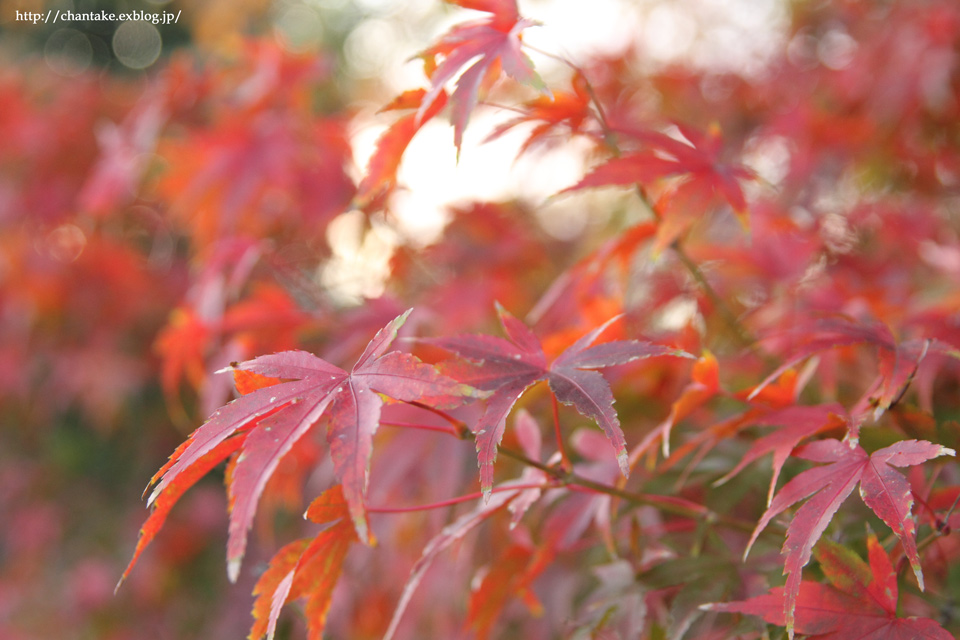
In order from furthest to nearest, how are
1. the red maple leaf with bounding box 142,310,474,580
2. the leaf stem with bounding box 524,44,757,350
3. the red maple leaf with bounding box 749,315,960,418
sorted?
the leaf stem with bounding box 524,44,757,350 < the red maple leaf with bounding box 749,315,960,418 < the red maple leaf with bounding box 142,310,474,580

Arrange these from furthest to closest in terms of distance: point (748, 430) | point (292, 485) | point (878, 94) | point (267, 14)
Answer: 1. point (267, 14)
2. point (878, 94)
3. point (292, 485)
4. point (748, 430)

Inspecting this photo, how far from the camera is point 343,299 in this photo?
1624 millimetres

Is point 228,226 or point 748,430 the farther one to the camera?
point 228,226

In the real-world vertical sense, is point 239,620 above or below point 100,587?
above

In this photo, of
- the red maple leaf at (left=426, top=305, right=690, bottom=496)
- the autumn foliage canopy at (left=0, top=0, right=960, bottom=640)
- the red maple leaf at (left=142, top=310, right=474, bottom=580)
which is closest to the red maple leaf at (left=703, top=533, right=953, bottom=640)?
the autumn foliage canopy at (left=0, top=0, right=960, bottom=640)

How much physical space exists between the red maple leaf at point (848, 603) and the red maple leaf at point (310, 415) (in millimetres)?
265

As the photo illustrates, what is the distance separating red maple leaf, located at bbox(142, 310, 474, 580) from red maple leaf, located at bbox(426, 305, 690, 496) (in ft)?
0.11

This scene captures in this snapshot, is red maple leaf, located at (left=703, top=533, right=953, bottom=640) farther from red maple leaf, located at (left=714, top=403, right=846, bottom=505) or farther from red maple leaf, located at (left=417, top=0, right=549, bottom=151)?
red maple leaf, located at (left=417, top=0, right=549, bottom=151)

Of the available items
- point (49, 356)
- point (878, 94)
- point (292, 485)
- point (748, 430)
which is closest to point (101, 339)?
point (49, 356)

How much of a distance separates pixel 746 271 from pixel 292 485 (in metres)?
0.74

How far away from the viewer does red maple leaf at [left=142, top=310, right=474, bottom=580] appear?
366mm

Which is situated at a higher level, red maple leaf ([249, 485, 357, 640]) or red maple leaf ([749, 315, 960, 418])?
red maple leaf ([749, 315, 960, 418])

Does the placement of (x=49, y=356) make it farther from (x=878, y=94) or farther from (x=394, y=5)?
(x=394, y=5)

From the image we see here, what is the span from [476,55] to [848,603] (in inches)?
19.7
